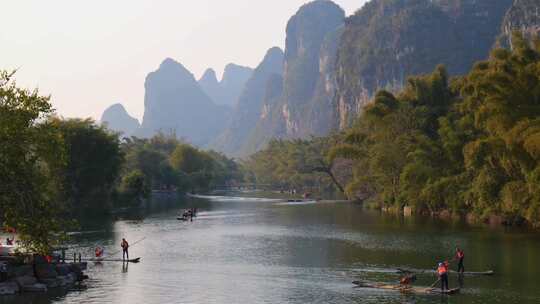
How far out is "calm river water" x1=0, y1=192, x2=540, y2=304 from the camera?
3947cm

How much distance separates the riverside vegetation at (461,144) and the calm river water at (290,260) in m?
4.82

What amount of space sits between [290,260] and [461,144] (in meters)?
43.2

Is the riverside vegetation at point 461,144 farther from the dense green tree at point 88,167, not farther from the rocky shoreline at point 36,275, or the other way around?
the rocky shoreline at point 36,275

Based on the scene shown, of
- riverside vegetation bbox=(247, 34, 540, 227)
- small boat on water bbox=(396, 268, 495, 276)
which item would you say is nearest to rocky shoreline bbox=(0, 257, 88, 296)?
small boat on water bbox=(396, 268, 495, 276)

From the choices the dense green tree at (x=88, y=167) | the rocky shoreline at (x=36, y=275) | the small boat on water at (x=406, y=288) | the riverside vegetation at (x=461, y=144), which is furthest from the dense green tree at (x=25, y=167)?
the dense green tree at (x=88, y=167)

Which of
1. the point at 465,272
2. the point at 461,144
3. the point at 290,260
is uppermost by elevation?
the point at 461,144

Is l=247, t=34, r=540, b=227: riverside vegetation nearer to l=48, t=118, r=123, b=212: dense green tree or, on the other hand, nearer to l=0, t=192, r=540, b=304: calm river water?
l=0, t=192, r=540, b=304: calm river water

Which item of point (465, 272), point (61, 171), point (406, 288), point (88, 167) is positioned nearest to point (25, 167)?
point (406, 288)

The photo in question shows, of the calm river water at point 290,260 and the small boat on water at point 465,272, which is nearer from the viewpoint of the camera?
the calm river water at point 290,260

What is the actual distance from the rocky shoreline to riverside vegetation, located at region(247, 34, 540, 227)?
4137cm

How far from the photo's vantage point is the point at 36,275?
42.8 metres

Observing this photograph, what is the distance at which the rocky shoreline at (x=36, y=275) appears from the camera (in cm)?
4078

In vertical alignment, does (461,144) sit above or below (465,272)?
above

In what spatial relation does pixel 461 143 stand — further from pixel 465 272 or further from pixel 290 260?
pixel 465 272
